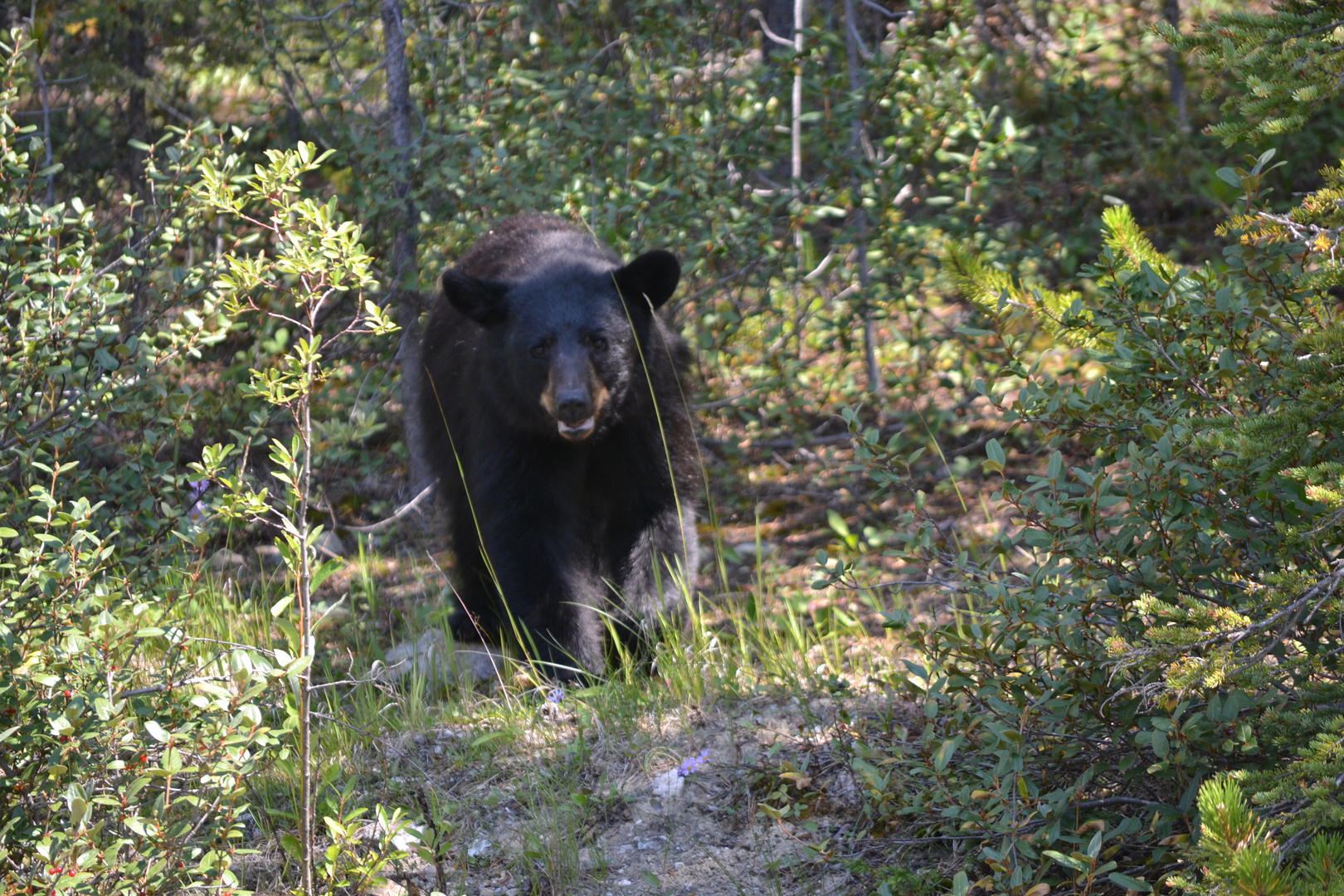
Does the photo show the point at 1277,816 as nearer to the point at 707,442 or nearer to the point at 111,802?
the point at 111,802

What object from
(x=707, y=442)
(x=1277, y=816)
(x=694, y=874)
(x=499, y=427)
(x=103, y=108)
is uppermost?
(x=103, y=108)

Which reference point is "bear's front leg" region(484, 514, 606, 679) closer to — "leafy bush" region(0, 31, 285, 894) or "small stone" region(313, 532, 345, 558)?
"leafy bush" region(0, 31, 285, 894)

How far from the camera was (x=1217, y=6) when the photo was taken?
25.9 ft

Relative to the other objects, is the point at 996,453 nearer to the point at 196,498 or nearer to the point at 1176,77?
the point at 196,498

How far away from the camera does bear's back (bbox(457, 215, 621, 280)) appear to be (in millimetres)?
4598

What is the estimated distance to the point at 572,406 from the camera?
159 inches

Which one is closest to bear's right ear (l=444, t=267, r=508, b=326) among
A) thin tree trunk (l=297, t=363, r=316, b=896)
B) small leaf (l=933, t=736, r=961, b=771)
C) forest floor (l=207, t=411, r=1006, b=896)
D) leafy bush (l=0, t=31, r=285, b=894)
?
leafy bush (l=0, t=31, r=285, b=894)

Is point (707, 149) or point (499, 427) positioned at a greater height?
point (707, 149)

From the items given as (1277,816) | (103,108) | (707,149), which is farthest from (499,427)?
(103,108)

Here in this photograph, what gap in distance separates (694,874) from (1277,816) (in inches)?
51.0

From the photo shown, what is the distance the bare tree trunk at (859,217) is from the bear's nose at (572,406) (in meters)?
2.02

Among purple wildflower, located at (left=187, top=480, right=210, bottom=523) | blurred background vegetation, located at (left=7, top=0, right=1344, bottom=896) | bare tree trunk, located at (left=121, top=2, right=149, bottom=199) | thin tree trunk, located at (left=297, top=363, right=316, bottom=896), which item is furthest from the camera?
bare tree trunk, located at (left=121, top=2, right=149, bottom=199)

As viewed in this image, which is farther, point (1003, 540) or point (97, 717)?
point (1003, 540)

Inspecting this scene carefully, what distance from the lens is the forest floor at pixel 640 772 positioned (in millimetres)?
2623
